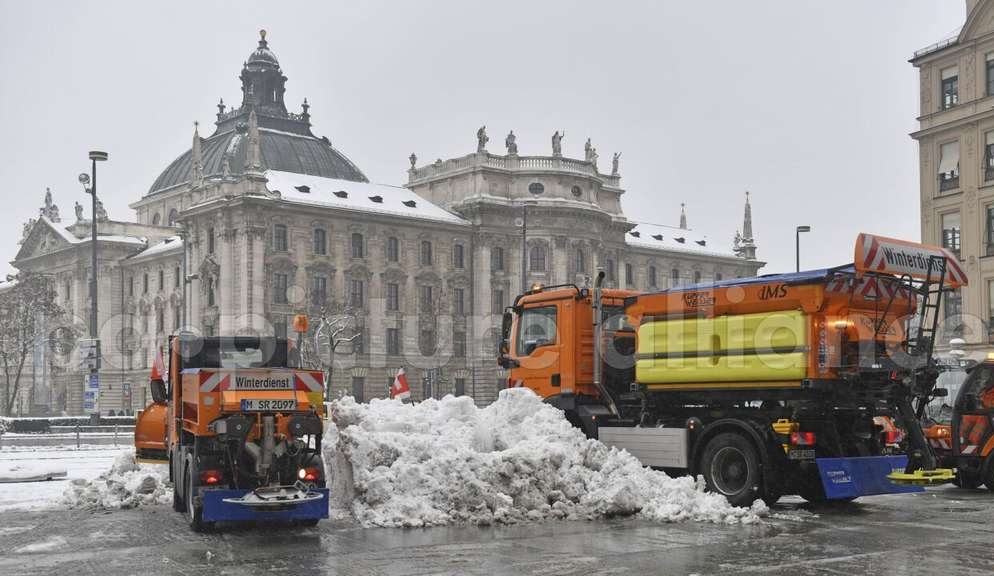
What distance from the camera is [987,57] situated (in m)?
45.2

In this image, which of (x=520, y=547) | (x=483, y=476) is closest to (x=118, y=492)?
(x=483, y=476)

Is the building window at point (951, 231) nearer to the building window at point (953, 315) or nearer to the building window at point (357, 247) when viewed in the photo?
the building window at point (953, 315)

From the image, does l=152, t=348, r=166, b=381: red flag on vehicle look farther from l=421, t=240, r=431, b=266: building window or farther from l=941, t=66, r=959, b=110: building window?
l=421, t=240, r=431, b=266: building window

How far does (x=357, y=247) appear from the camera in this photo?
83.7 m

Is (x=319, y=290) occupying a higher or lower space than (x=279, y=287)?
lower

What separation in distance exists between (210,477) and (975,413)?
1161 cm

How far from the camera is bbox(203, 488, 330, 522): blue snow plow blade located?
512 inches

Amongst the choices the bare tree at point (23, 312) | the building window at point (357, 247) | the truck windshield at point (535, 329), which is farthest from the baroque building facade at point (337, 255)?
the truck windshield at point (535, 329)

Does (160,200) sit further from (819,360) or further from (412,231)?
(819,360)

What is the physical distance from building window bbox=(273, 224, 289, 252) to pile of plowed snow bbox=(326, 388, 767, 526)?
65054mm

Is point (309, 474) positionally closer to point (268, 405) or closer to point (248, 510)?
point (248, 510)

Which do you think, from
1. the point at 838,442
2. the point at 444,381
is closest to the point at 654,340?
the point at 838,442

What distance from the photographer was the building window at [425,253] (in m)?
87.1

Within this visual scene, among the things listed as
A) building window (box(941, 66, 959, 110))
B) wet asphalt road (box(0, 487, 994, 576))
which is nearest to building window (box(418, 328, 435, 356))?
building window (box(941, 66, 959, 110))
